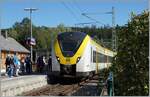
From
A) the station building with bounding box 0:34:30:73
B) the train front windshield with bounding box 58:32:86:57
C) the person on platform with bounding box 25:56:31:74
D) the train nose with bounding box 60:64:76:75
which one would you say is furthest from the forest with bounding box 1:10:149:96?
the station building with bounding box 0:34:30:73

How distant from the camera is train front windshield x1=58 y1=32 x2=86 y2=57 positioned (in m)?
28.7

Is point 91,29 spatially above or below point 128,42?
above

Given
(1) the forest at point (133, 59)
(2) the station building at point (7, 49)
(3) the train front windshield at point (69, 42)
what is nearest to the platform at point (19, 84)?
(3) the train front windshield at point (69, 42)

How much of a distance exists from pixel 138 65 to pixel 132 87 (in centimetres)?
68

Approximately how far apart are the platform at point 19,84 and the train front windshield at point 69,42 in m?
2.18

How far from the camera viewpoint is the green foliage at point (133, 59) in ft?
47.1

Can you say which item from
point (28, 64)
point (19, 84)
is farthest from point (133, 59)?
point (28, 64)

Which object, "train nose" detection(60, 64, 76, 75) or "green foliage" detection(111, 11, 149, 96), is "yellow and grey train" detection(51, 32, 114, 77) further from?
"green foliage" detection(111, 11, 149, 96)

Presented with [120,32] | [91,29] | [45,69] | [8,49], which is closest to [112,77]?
[120,32]

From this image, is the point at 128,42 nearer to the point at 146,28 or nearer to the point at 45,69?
the point at 146,28

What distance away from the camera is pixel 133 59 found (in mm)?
14672

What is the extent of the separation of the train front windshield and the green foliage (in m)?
13.1

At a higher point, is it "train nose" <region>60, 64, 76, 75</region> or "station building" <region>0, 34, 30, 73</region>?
"station building" <region>0, 34, 30, 73</region>

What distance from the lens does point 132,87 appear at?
47.2 ft
